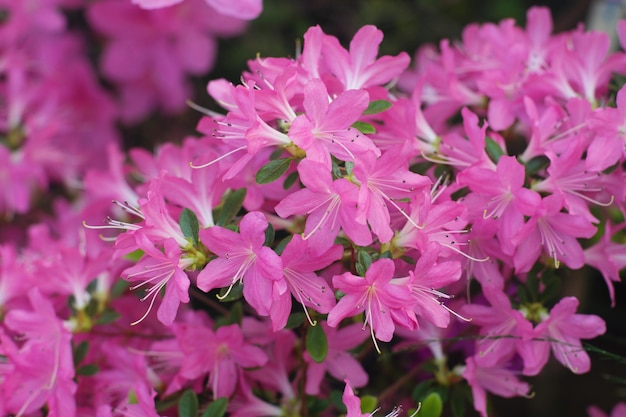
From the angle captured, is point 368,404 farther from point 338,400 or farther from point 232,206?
point 232,206

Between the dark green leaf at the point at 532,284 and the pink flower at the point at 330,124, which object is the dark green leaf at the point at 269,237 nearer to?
the pink flower at the point at 330,124

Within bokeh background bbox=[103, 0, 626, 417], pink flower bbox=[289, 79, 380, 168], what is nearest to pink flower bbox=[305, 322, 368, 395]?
pink flower bbox=[289, 79, 380, 168]

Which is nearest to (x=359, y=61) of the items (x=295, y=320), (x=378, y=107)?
(x=378, y=107)

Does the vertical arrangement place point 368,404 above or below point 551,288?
below

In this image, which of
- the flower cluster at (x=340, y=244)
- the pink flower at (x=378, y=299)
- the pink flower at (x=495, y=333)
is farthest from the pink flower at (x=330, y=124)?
the pink flower at (x=495, y=333)

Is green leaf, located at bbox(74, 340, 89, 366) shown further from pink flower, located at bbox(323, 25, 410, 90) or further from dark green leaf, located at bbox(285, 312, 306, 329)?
pink flower, located at bbox(323, 25, 410, 90)

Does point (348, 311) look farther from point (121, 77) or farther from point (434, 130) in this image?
point (121, 77)
